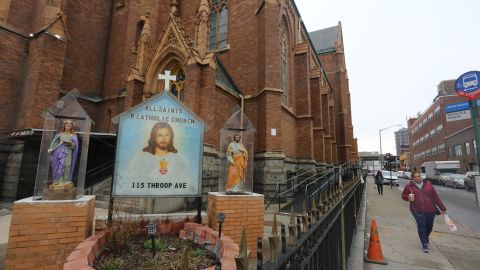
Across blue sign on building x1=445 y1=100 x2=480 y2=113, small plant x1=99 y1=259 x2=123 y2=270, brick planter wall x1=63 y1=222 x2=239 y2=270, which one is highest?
blue sign on building x1=445 y1=100 x2=480 y2=113

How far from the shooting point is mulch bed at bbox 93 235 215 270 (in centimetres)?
266

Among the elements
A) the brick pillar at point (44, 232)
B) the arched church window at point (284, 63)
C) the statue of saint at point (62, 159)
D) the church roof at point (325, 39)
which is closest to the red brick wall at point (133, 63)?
the arched church window at point (284, 63)

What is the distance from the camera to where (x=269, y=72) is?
12.7 meters

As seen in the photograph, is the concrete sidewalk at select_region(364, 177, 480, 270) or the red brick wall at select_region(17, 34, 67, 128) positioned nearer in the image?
the concrete sidewalk at select_region(364, 177, 480, 270)

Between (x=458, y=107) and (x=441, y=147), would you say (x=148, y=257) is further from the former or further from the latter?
(x=441, y=147)

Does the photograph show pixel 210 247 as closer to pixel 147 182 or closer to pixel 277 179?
pixel 147 182

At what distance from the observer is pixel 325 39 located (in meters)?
35.8

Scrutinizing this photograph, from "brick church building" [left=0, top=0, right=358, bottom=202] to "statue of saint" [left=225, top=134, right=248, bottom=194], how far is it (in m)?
3.96

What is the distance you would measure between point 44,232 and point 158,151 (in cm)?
182

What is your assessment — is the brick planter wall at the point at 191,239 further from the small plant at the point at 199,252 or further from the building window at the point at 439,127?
the building window at the point at 439,127


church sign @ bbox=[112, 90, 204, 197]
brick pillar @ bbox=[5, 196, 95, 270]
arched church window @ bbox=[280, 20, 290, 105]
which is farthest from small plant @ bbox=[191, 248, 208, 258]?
arched church window @ bbox=[280, 20, 290, 105]

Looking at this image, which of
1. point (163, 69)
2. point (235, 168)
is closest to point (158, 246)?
point (235, 168)

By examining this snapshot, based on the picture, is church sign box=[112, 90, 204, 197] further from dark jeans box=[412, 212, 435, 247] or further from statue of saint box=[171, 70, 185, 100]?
statue of saint box=[171, 70, 185, 100]

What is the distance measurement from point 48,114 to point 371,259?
645cm
